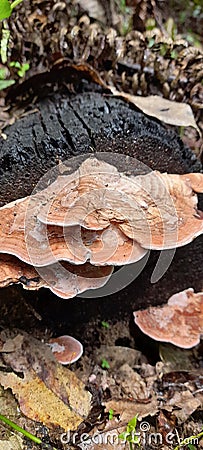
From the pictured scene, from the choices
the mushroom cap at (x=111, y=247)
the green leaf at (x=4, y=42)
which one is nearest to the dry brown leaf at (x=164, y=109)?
the green leaf at (x=4, y=42)

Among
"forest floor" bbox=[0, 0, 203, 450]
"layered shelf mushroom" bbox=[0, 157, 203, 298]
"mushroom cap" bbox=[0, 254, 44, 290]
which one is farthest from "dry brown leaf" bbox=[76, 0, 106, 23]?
"mushroom cap" bbox=[0, 254, 44, 290]

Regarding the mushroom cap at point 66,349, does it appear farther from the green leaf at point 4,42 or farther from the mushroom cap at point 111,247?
the green leaf at point 4,42

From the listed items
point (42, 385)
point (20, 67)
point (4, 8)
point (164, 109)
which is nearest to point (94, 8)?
point (20, 67)

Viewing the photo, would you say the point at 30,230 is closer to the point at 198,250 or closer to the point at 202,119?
the point at 198,250

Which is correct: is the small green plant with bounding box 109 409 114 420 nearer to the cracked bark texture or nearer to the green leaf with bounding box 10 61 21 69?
the cracked bark texture

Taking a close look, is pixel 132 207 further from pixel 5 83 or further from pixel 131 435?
pixel 5 83
